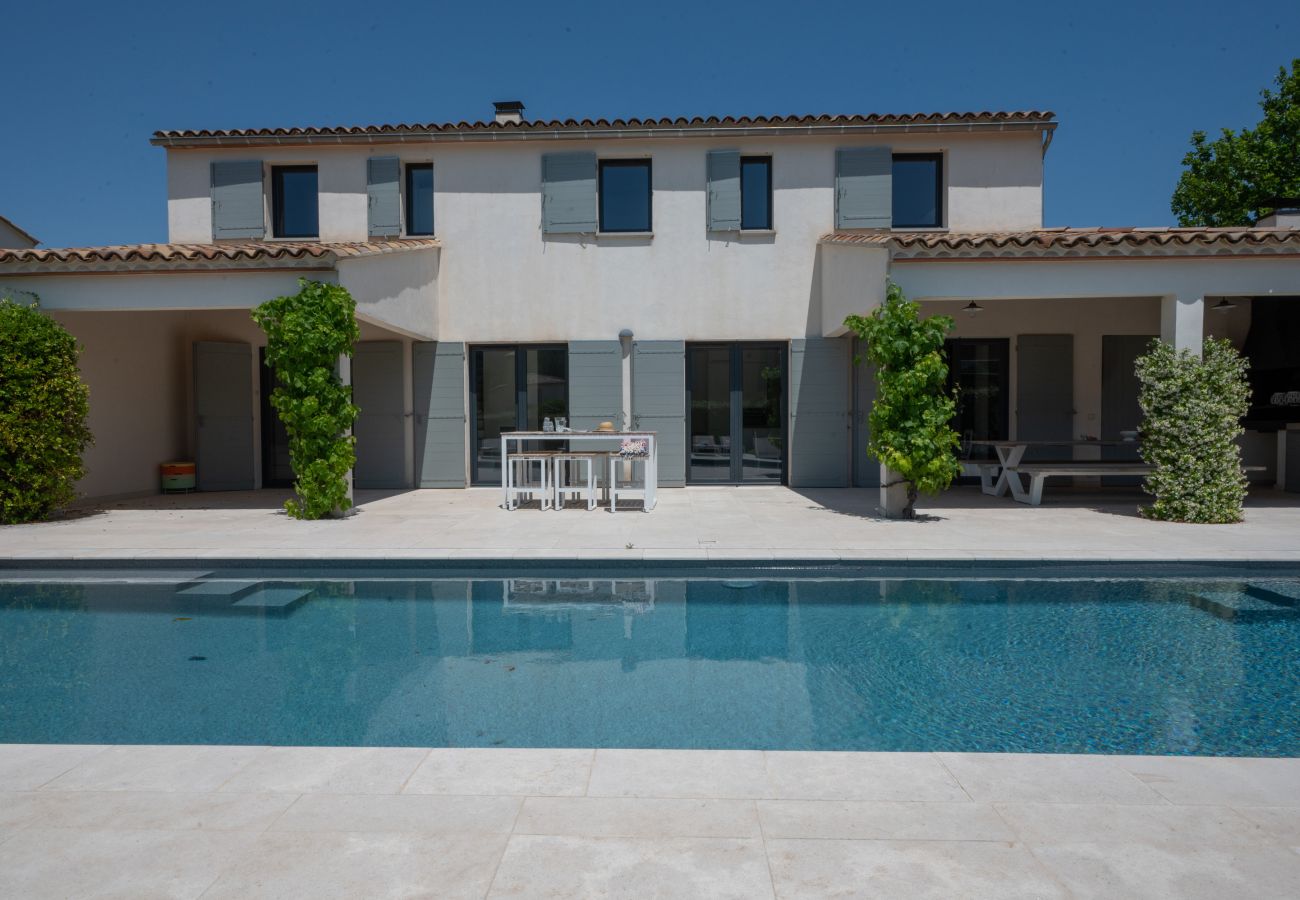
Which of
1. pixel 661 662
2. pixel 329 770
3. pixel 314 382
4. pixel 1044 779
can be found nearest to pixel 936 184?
pixel 314 382

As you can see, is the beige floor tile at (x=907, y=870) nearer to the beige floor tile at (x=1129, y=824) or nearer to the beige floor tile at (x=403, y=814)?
the beige floor tile at (x=1129, y=824)

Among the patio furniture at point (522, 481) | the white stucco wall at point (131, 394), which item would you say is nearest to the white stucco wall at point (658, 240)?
the patio furniture at point (522, 481)

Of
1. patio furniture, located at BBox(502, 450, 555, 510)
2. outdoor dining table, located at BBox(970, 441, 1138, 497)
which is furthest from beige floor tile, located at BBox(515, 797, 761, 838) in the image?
outdoor dining table, located at BBox(970, 441, 1138, 497)

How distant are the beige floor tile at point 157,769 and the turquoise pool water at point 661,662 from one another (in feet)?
1.58

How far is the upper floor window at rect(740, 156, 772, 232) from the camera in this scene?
1307 cm

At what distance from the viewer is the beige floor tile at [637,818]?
2633 millimetres

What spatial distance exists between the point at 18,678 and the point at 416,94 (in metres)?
15.9

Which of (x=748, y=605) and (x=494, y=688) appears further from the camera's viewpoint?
(x=748, y=605)

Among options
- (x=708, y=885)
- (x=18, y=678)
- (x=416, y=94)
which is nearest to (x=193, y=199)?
(x=416, y=94)

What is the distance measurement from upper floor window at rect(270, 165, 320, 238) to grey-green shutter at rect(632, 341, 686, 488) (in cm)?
588

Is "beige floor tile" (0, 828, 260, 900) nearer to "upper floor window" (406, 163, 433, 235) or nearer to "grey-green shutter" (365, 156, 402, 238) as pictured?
"grey-green shutter" (365, 156, 402, 238)

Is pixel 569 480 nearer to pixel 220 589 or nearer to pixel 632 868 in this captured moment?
pixel 220 589

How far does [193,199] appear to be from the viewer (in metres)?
13.4

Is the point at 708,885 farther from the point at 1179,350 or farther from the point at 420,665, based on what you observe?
the point at 1179,350
